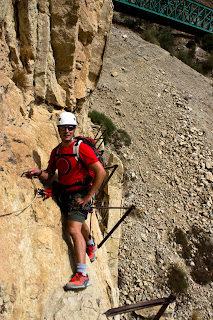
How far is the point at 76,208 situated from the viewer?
3605 mm

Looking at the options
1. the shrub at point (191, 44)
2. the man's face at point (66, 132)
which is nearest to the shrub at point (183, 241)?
the man's face at point (66, 132)

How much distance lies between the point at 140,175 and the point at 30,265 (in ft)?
39.8

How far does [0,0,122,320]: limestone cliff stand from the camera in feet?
9.12

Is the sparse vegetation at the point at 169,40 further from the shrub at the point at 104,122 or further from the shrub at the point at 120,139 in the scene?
the shrub at the point at 120,139

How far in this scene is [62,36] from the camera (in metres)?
5.48

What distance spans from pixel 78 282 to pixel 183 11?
43.4 metres

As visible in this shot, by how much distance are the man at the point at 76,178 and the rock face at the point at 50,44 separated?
1.98 m

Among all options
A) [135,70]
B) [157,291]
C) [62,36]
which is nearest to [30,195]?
[62,36]

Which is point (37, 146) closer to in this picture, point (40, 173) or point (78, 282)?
point (40, 173)

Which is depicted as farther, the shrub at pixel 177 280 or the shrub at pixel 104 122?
the shrub at pixel 104 122

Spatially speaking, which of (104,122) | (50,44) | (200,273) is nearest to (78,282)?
(50,44)

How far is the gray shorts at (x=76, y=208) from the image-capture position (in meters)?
3.61

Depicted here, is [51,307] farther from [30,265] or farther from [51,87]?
[51,87]

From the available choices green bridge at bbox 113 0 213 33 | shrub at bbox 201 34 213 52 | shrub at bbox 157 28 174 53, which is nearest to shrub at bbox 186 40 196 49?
shrub at bbox 201 34 213 52
